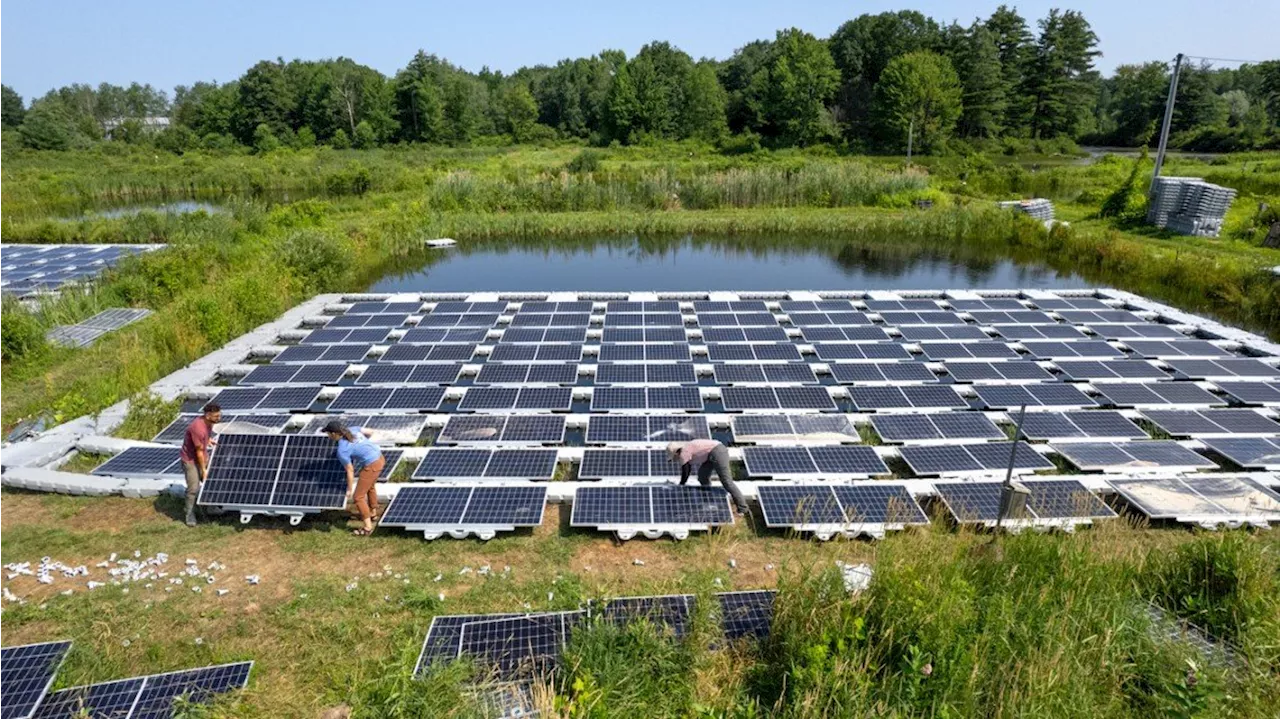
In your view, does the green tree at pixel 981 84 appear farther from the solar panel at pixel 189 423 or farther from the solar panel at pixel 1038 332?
the solar panel at pixel 189 423

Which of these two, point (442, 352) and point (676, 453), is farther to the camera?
point (442, 352)

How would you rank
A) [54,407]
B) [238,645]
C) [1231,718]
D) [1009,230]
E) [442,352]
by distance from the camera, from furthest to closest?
[1009,230] → [442,352] → [54,407] → [238,645] → [1231,718]

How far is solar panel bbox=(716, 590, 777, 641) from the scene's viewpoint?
5.70 metres

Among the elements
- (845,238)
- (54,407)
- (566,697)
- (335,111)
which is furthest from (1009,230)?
(335,111)

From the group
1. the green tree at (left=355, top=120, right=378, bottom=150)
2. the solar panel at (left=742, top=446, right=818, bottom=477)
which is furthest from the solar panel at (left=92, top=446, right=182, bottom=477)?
the green tree at (left=355, top=120, right=378, bottom=150)

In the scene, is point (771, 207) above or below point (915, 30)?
below

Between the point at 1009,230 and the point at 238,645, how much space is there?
28122mm

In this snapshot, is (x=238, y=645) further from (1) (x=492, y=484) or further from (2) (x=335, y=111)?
(2) (x=335, y=111)

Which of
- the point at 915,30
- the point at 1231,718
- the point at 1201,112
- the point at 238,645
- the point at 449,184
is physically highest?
the point at 915,30

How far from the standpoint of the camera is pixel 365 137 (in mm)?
66750

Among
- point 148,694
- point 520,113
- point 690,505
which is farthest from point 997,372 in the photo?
point 520,113

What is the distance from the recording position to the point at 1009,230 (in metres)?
26.3

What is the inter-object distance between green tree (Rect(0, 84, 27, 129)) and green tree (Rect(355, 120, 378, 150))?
1588 inches

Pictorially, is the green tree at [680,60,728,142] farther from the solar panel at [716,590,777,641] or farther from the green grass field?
the solar panel at [716,590,777,641]
